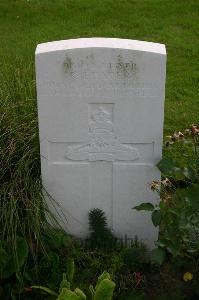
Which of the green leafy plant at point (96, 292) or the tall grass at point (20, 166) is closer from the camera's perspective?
the green leafy plant at point (96, 292)

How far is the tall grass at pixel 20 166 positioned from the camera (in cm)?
355

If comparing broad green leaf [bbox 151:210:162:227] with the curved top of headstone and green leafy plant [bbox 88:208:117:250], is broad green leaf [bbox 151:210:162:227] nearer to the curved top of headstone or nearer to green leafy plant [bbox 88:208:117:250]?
green leafy plant [bbox 88:208:117:250]

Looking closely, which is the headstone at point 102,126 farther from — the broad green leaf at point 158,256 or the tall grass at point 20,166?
the broad green leaf at point 158,256

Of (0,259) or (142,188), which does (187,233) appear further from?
(0,259)

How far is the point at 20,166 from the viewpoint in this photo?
12.3 ft

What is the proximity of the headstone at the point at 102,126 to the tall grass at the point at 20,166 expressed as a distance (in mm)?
137

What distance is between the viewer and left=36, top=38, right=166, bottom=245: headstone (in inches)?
133

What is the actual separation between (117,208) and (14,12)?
566cm

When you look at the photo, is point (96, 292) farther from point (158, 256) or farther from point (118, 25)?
point (118, 25)

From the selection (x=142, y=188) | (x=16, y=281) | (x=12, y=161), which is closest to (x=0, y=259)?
(x=16, y=281)

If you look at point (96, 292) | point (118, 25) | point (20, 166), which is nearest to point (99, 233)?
point (20, 166)

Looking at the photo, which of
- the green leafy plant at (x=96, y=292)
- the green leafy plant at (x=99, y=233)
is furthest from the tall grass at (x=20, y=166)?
the green leafy plant at (x=96, y=292)

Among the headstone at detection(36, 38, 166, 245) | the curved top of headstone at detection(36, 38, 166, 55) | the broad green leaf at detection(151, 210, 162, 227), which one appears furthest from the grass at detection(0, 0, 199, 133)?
the broad green leaf at detection(151, 210, 162, 227)

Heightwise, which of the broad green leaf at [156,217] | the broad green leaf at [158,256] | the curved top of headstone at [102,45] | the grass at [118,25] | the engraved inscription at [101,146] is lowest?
the broad green leaf at [158,256]
